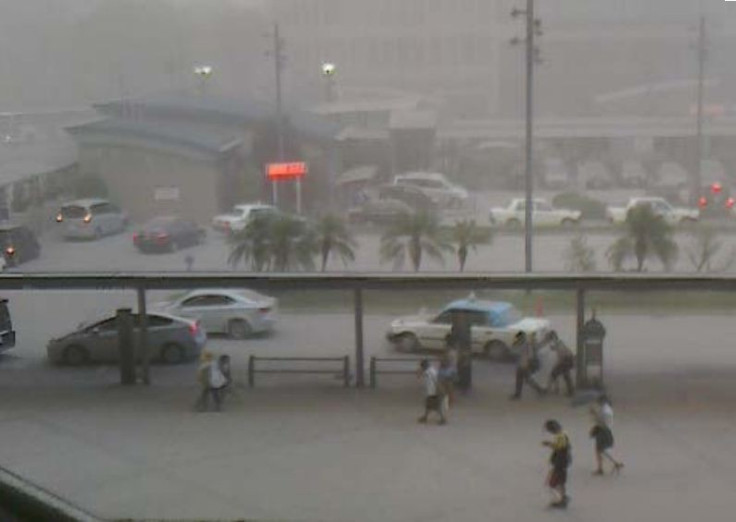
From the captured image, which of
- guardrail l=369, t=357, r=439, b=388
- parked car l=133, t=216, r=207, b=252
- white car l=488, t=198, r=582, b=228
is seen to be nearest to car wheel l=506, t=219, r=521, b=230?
white car l=488, t=198, r=582, b=228

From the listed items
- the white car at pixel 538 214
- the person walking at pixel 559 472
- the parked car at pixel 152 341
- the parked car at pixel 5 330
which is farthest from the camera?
the parked car at pixel 5 330

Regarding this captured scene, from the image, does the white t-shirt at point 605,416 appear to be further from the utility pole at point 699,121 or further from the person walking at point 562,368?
the utility pole at point 699,121

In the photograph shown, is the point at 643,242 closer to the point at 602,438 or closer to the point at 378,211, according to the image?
the point at 378,211

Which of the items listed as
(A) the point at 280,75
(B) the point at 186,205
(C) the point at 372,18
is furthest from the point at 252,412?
(C) the point at 372,18

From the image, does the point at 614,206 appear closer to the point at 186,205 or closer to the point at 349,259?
the point at 349,259

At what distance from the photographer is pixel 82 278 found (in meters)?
4.95

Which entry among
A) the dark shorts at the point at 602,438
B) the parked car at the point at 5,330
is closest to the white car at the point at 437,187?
the dark shorts at the point at 602,438

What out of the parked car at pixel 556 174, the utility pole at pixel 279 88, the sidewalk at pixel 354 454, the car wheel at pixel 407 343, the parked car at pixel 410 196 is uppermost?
the utility pole at pixel 279 88

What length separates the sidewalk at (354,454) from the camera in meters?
3.33

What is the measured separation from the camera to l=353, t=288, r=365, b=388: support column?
4.79 meters

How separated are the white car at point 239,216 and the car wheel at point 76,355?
95 centimetres

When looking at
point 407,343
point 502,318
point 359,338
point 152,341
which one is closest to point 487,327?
point 502,318

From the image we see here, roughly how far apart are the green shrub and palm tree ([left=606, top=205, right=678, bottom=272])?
0.44 feet

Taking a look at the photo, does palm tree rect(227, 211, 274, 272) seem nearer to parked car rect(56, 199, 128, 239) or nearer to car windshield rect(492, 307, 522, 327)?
parked car rect(56, 199, 128, 239)
